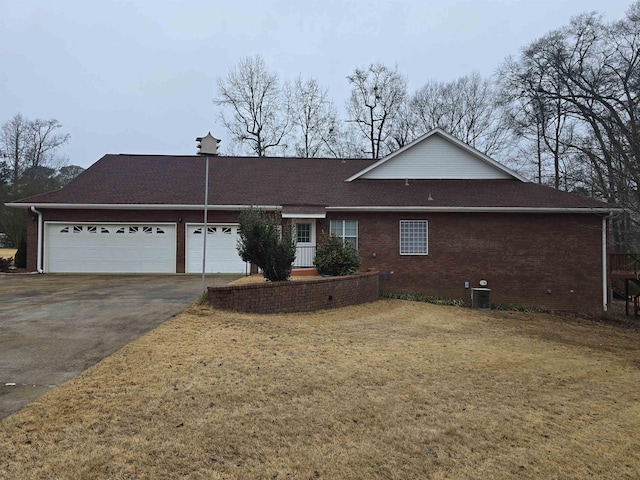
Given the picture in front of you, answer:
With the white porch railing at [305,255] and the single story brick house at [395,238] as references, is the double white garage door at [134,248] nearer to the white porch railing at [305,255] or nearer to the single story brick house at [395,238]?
the single story brick house at [395,238]

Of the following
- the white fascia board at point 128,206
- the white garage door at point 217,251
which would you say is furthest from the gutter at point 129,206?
the white garage door at point 217,251

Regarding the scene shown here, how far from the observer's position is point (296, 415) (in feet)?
13.1

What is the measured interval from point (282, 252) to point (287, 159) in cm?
1178

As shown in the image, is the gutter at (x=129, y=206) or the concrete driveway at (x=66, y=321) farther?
the gutter at (x=129, y=206)

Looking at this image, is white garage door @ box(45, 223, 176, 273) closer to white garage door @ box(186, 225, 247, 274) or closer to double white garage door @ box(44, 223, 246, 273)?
double white garage door @ box(44, 223, 246, 273)

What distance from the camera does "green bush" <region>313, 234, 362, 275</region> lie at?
1269 cm

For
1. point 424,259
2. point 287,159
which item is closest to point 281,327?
point 424,259

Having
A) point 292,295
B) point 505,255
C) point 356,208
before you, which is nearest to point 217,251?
point 356,208

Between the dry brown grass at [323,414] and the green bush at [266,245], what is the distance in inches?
119

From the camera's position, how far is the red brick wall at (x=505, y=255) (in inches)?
630

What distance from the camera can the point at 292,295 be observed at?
9.82 metres

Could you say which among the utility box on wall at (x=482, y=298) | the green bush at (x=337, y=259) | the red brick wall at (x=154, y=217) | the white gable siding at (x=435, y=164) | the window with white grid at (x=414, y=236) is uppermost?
the white gable siding at (x=435, y=164)

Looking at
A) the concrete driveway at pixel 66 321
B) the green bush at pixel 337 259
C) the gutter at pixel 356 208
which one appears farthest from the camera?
the gutter at pixel 356 208

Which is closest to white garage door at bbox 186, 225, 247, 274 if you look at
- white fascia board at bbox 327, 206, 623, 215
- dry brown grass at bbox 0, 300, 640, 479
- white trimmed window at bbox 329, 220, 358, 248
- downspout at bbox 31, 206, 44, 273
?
white trimmed window at bbox 329, 220, 358, 248
